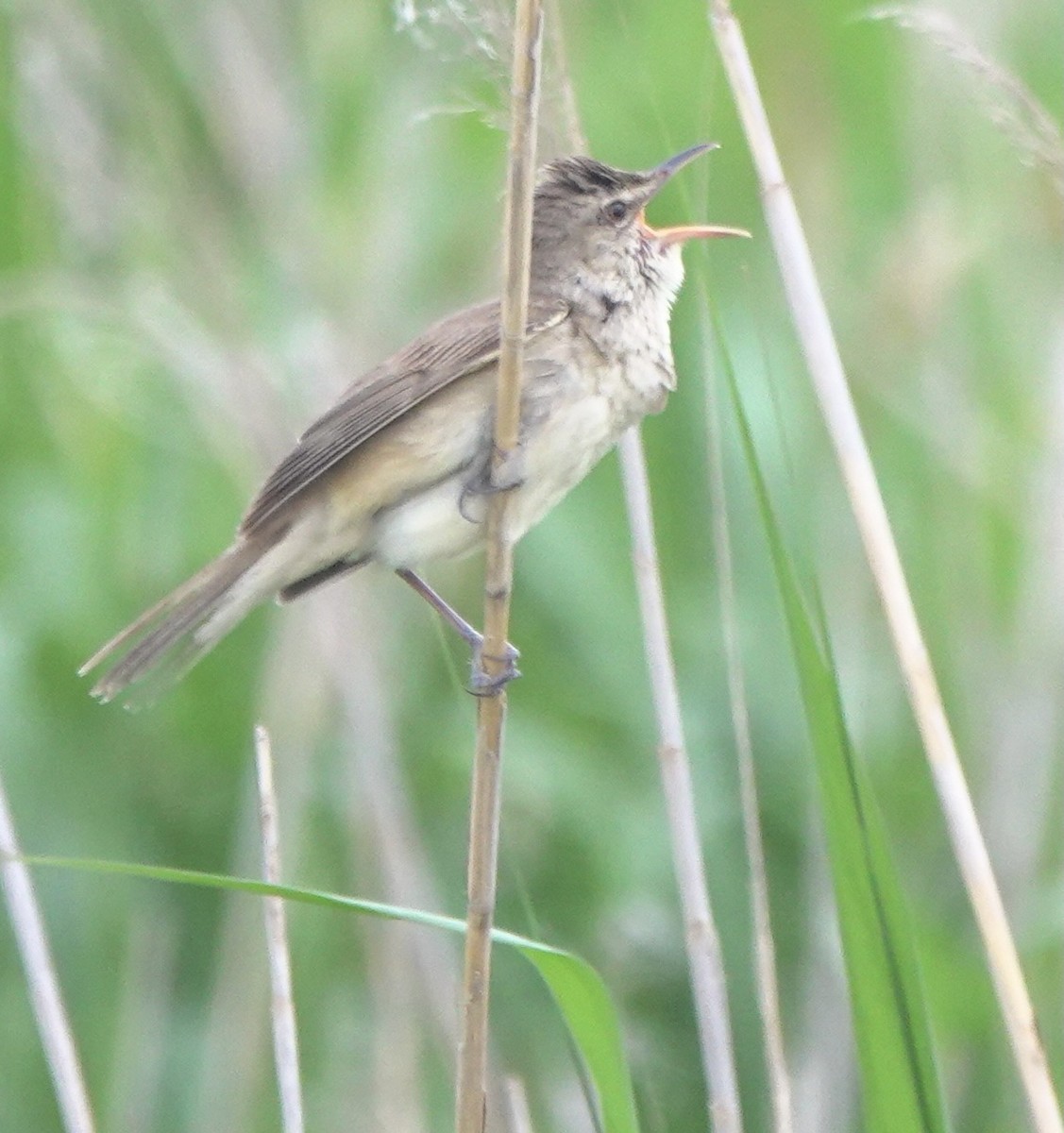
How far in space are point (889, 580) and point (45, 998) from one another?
1240 millimetres

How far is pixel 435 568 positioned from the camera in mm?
3873

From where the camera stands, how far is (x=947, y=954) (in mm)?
3316

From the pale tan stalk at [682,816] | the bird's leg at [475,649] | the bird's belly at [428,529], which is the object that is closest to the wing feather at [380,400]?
the bird's belly at [428,529]

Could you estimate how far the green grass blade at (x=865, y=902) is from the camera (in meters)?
1.99

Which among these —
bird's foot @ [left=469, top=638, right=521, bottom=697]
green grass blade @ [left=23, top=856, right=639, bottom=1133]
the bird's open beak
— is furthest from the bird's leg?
the bird's open beak

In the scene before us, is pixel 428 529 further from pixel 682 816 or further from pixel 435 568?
pixel 435 568

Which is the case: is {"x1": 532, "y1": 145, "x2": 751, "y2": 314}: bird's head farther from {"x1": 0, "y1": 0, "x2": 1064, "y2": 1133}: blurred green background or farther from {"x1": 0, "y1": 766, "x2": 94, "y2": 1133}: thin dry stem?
{"x1": 0, "y1": 766, "x2": 94, "y2": 1133}: thin dry stem

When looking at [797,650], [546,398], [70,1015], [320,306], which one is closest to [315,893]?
[797,650]

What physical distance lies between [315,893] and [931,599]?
2.18 m

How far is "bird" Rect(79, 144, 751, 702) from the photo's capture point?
2.80 metres

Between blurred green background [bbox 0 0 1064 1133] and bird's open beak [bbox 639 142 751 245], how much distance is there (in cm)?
43

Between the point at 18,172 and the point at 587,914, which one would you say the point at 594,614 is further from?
the point at 18,172

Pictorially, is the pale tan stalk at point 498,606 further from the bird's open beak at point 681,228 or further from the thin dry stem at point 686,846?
the bird's open beak at point 681,228

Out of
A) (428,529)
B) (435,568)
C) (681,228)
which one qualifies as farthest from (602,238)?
(435,568)
